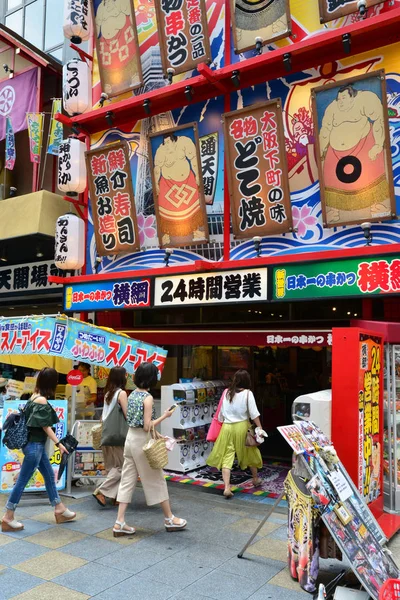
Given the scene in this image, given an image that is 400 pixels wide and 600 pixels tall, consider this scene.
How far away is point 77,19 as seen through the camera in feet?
36.0

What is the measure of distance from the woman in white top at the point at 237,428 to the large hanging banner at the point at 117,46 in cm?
639

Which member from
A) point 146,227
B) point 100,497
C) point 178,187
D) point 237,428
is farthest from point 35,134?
point 100,497

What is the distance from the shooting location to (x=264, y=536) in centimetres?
592

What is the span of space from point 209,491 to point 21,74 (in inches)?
455

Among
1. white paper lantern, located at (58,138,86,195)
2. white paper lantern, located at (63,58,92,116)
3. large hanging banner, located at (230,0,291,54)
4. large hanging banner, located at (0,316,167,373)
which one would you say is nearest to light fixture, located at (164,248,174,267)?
large hanging banner, located at (0,316,167,373)

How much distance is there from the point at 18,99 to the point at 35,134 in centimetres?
171

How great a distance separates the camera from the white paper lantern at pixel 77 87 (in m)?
11.1

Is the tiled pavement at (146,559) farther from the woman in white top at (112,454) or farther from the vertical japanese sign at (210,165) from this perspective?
the vertical japanese sign at (210,165)

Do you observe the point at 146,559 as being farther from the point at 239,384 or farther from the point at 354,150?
the point at 354,150

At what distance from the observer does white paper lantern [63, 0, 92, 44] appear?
10961 mm

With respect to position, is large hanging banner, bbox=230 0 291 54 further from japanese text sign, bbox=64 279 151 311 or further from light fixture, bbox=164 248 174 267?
japanese text sign, bbox=64 279 151 311

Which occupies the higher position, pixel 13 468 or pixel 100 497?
pixel 13 468

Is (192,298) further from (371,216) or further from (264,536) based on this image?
(264,536)

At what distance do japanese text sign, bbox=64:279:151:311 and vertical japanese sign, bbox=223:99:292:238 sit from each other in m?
2.38
